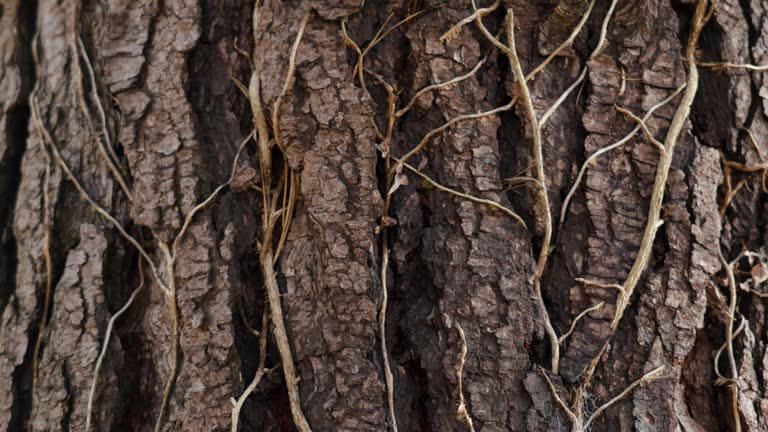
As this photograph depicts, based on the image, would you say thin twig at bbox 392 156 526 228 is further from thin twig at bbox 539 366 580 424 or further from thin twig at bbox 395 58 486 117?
thin twig at bbox 539 366 580 424

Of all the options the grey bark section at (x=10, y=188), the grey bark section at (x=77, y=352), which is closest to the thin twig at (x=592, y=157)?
the grey bark section at (x=77, y=352)

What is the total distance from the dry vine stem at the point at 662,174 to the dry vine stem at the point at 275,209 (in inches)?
23.2

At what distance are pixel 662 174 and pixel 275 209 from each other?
2.38 ft

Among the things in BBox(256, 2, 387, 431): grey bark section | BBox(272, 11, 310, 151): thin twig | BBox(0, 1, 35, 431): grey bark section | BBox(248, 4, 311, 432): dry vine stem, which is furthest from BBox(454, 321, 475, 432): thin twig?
BBox(0, 1, 35, 431): grey bark section

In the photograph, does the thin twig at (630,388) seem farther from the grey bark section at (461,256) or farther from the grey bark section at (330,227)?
the grey bark section at (330,227)

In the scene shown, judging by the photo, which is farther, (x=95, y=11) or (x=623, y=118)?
(x=95, y=11)

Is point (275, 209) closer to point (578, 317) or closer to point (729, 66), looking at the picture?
point (578, 317)

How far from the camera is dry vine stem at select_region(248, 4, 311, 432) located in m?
1.11

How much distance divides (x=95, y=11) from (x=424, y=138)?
0.77 m

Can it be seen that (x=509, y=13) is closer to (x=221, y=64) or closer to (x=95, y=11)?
(x=221, y=64)

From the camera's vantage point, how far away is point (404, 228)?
1.14 meters

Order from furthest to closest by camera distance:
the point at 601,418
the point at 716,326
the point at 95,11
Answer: the point at 95,11
the point at 716,326
the point at 601,418

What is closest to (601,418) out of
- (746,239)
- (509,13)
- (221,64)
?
(746,239)

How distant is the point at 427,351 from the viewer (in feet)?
3.61
